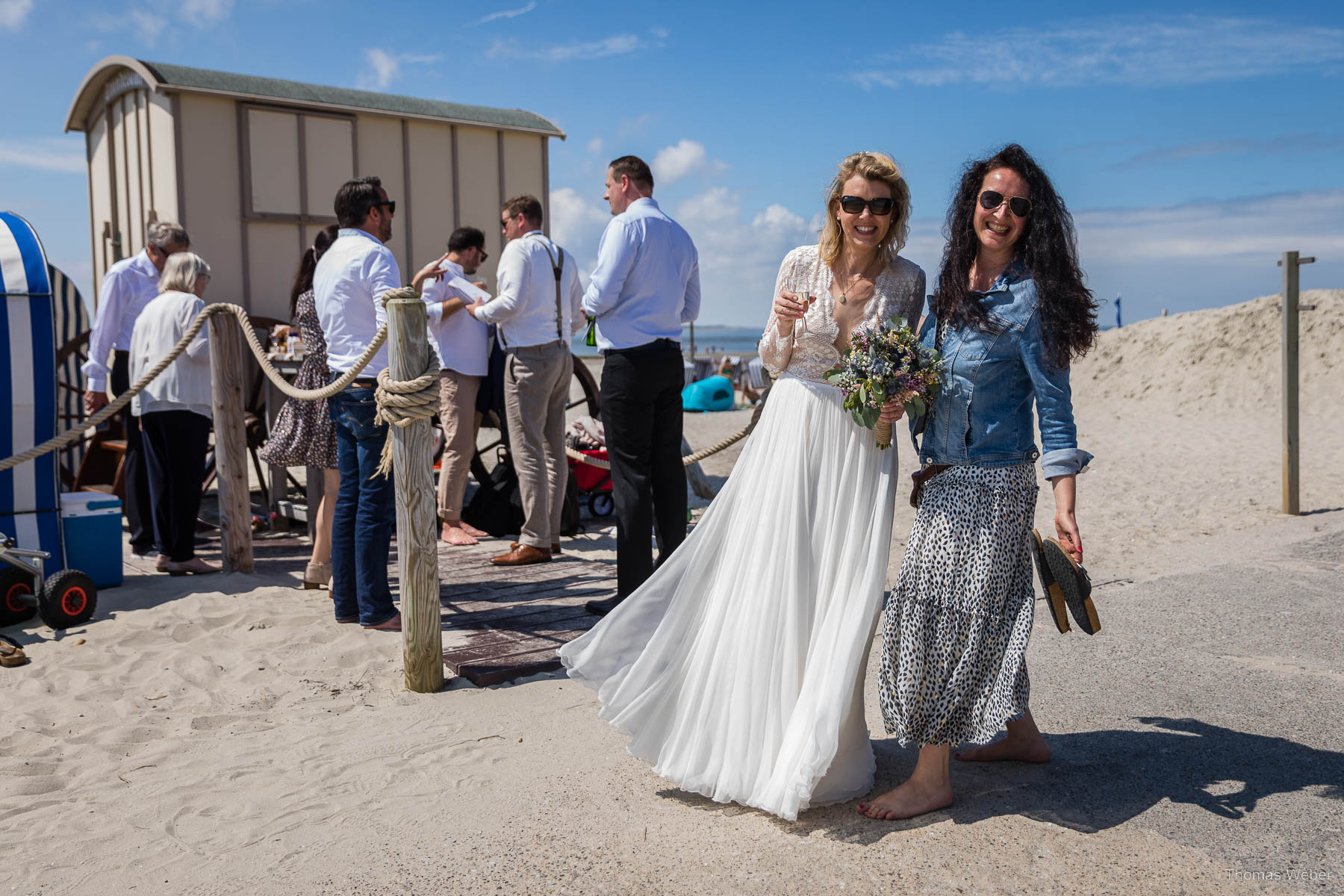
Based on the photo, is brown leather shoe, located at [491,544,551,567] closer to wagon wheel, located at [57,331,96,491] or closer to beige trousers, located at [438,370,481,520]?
beige trousers, located at [438,370,481,520]

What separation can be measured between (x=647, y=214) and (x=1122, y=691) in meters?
2.90

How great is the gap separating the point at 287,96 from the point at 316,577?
430cm

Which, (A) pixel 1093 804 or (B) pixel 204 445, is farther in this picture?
(B) pixel 204 445

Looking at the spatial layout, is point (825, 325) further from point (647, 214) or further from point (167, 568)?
point (167, 568)

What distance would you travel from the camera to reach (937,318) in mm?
2887

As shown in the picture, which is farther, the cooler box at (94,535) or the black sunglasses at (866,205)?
the cooler box at (94,535)

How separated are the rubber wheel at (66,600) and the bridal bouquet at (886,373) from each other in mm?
3904

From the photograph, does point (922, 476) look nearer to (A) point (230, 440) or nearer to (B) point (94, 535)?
(A) point (230, 440)

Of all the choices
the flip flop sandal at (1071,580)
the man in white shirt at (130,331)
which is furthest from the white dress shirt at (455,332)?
the flip flop sandal at (1071,580)

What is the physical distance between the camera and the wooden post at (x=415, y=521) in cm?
405

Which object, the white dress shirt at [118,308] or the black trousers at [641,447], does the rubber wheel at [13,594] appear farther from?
the black trousers at [641,447]

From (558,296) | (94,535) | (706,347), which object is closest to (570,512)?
(558,296)

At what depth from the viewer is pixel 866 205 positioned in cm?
285

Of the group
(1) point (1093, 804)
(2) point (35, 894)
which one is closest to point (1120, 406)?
(1) point (1093, 804)
